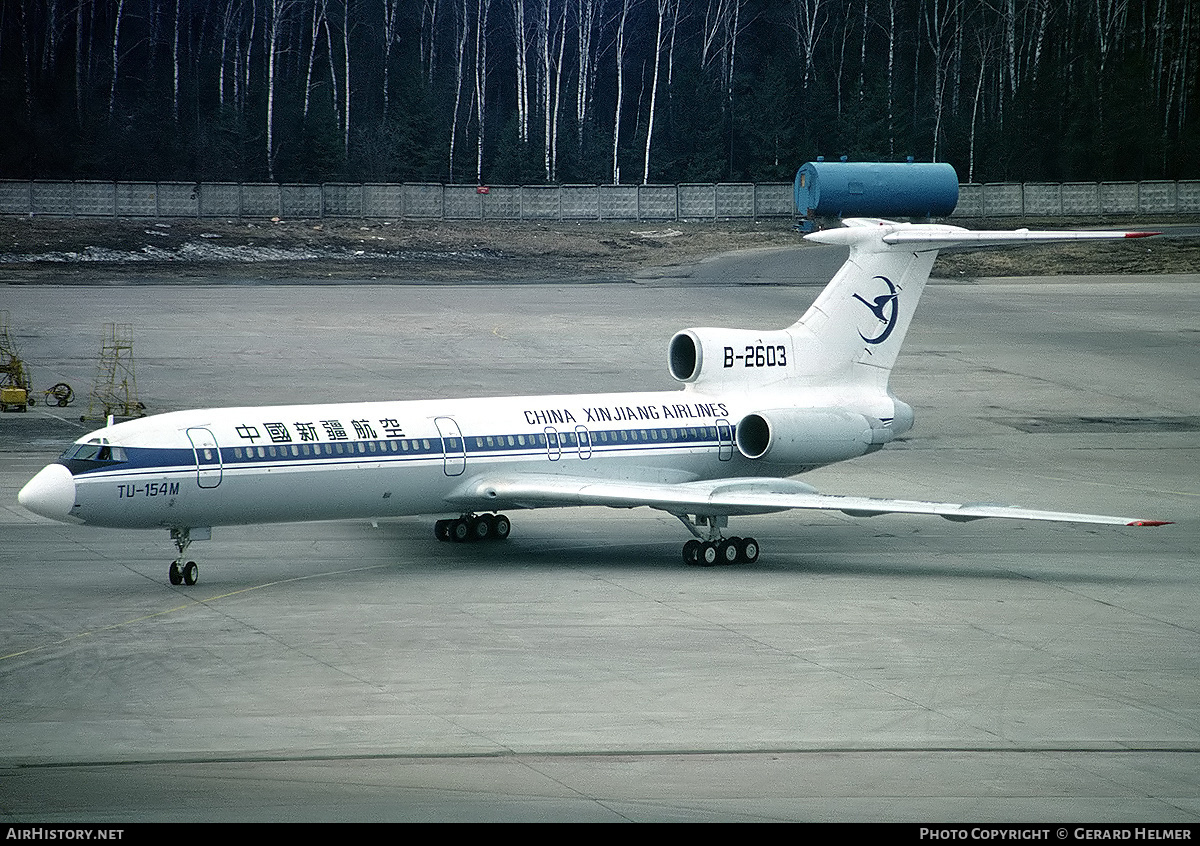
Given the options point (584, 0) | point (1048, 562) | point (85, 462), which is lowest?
point (1048, 562)

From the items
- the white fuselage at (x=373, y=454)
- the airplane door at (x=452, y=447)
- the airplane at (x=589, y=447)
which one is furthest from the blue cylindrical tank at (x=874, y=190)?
the airplane door at (x=452, y=447)

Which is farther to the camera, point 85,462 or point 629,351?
point 629,351

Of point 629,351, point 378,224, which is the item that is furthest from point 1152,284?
point 378,224

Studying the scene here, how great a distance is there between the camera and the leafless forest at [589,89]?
9538 cm

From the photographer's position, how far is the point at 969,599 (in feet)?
88.0

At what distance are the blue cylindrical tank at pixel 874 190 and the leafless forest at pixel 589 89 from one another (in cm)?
2330

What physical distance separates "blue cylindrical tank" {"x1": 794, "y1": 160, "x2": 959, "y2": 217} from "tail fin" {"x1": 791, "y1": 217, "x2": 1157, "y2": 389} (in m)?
36.7

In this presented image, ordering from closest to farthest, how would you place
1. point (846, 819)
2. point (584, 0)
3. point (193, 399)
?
point (846, 819)
point (193, 399)
point (584, 0)

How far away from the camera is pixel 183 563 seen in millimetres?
26859

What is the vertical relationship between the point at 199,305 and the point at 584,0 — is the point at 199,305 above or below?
below

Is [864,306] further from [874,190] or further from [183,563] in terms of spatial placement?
[874,190]

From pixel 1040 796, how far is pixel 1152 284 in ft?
205

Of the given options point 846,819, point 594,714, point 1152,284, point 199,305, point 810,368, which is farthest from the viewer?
point 1152,284

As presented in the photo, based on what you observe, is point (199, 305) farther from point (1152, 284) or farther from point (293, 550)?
point (1152, 284)
